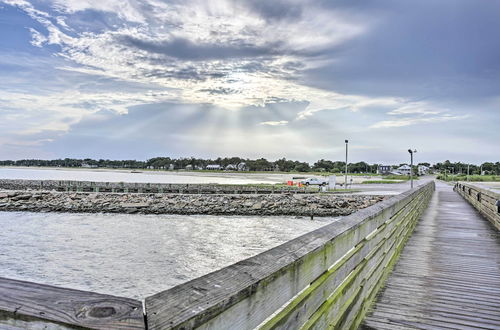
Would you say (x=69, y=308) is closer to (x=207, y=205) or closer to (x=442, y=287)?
(x=442, y=287)

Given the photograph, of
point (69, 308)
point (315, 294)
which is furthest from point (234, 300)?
point (315, 294)

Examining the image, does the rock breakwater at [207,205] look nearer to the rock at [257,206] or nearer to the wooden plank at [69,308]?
the rock at [257,206]

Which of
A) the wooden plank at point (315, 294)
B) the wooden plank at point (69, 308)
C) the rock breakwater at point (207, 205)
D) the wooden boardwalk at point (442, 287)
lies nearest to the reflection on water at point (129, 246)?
the rock breakwater at point (207, 205)

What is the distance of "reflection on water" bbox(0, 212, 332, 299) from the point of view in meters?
14.1

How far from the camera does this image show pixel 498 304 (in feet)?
15.2

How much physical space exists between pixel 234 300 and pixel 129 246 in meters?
20.3

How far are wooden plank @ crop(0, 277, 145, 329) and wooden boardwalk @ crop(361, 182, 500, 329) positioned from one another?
131 inches

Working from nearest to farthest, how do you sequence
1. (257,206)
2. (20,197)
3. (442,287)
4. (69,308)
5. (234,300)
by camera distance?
(69,308) < (234,300) < (442,287) < (257,206) < (20,197)

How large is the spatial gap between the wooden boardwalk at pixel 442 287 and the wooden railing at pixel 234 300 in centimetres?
148

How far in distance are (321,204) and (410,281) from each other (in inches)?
1232

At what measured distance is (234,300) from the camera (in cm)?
133

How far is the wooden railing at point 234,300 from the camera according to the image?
1.05 meters

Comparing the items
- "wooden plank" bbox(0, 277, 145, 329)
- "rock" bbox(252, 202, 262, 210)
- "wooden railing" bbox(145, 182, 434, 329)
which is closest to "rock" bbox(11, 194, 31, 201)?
"rock" bbox(252, 202, 262, 210)

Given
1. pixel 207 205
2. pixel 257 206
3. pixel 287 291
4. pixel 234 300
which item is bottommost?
pixel 207 205
